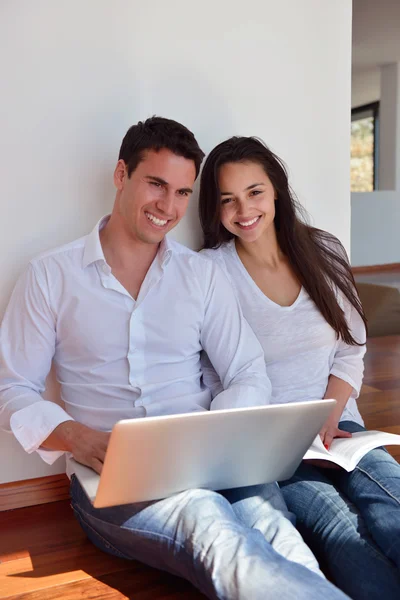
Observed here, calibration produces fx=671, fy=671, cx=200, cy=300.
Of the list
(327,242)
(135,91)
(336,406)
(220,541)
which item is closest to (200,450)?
(220,541)

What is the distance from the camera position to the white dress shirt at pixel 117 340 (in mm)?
1753

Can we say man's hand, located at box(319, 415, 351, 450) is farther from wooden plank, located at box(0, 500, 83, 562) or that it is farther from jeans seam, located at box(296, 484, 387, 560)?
wooden plank, located at box(0, 500, 83, 562)

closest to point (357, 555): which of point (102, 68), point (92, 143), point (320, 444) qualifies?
point (320, 444)

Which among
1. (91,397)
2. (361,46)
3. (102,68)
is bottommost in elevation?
(91,397)

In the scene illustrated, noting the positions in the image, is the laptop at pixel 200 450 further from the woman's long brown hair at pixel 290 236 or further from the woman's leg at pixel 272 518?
the woman's long brown hair at pixel 290 236

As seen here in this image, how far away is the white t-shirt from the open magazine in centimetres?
23

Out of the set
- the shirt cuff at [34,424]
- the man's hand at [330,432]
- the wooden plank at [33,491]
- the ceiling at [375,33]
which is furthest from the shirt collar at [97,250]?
the ceiling at [375,33]

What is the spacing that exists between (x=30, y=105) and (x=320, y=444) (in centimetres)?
125

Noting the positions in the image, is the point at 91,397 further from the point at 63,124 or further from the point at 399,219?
the point at 399,219

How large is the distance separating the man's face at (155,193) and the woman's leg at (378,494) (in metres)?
0.80

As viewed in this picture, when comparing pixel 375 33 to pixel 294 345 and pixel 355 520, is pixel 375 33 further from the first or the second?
pixel 355 520

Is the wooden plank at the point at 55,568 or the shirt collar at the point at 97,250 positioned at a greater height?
the shirt collar at the point at 97,250

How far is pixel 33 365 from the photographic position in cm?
175

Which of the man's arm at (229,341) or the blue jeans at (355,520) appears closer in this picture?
the blue jeans at (355,520)
